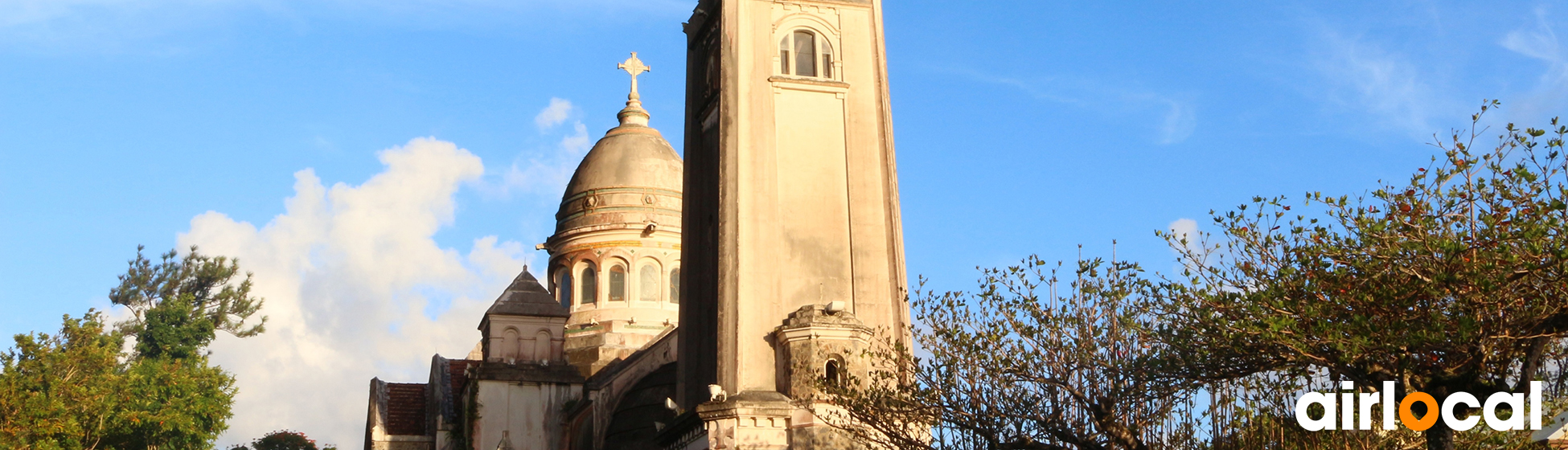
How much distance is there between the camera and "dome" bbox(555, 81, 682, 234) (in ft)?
119

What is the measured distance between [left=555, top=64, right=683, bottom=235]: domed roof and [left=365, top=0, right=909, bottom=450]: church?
5574 millimetres

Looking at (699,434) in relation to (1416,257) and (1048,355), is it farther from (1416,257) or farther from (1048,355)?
(1416,257)

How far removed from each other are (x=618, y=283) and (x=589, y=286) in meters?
0.82

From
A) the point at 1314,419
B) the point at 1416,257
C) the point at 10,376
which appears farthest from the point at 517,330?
the point at 1416,257

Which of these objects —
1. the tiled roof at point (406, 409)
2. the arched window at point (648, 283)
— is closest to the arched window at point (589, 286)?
the arched window at point (648, 283)

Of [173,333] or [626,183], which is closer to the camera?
[626,183]

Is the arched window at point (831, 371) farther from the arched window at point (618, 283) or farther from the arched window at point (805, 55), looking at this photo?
the arched window at point (618, 283)

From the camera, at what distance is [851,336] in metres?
21.3

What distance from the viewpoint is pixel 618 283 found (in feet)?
117

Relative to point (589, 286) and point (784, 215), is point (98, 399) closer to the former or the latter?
point (589, 286)

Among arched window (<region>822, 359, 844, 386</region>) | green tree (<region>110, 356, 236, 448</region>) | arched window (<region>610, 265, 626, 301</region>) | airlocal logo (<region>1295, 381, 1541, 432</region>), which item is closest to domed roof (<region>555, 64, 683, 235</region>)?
arched window (<region>610, 265, 626, 301</region>)

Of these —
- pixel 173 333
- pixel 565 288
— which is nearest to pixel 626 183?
pixel 565 288

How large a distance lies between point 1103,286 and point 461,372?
2076 cm

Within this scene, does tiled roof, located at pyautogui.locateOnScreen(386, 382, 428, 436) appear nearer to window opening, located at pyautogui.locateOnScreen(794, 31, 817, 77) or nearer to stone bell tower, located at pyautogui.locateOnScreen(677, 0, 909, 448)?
stone bell tower, located at pyautogui.locateOnScreen(677, 0, 909, 448)
